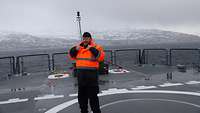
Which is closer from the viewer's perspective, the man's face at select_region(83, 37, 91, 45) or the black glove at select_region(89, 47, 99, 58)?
the black glove at select_region(89, 47, 99, 58)

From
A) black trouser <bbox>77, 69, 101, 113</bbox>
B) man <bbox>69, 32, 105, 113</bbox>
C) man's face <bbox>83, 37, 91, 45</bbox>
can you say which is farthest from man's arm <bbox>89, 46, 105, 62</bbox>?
black trouser <bbox>77, 69, 101, 113</bbox>

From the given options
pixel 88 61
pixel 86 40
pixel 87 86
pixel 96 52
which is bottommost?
pixel 87 86

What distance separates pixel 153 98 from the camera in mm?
7719

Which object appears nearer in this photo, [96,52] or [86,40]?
[96,52]

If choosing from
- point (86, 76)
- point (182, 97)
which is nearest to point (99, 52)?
point (86, 76)

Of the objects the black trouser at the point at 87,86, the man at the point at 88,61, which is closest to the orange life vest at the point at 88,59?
the man at the point at 88,61

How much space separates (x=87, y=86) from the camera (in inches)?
215

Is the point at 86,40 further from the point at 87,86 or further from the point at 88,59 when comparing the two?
the point at 87,86

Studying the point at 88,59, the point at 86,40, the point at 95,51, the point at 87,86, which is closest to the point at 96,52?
the point at 95,51

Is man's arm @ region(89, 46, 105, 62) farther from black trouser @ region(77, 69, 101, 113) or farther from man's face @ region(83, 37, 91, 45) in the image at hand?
black trouser @ region(77, 69, 101, 113)

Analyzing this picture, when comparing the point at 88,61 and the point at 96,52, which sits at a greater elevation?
the point at 96,52

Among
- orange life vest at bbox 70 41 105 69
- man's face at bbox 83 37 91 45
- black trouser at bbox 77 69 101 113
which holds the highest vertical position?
man's face at bbox 83 37 91 45

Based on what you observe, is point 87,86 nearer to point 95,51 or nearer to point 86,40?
point 95,51

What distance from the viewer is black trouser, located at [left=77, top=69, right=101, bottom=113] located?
211 inches
